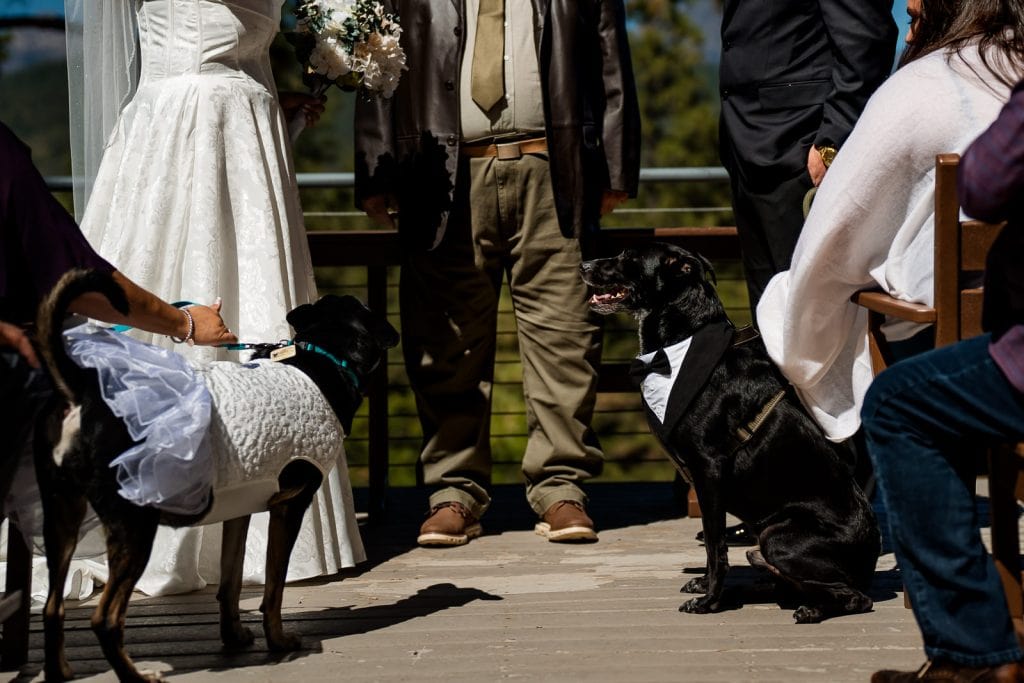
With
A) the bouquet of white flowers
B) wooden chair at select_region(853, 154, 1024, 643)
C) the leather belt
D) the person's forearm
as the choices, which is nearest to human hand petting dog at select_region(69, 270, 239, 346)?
the person's forearm

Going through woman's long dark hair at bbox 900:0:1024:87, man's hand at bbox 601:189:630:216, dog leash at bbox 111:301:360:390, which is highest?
woman's long dark hair at bbox 900:0:1024:87

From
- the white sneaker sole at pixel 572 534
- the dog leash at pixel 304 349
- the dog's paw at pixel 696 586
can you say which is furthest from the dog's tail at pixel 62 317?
the white sneaker sole at pixel 572 534

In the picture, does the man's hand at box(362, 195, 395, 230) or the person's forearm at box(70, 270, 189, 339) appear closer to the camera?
the person's forearm at box(70, 270, 189, 339)

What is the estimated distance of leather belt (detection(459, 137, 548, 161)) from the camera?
449cm

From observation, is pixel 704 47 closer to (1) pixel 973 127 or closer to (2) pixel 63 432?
(1) pixel 973 127

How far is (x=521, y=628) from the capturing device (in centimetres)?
342

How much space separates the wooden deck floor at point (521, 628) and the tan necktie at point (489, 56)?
5.11 ft

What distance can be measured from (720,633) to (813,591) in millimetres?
302

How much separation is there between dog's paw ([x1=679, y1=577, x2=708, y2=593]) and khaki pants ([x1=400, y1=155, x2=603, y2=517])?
34.8 inches

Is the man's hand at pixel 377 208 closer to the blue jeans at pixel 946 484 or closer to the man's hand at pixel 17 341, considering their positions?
the man's hand at pixel 17 341

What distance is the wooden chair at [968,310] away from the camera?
2783 millimetres

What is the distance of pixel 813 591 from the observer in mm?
3459

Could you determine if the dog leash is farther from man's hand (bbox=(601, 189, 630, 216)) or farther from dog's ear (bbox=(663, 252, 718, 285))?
man's hand (bbox=(601, 189, 630, 216))

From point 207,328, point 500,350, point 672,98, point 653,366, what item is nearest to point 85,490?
point 207,328
